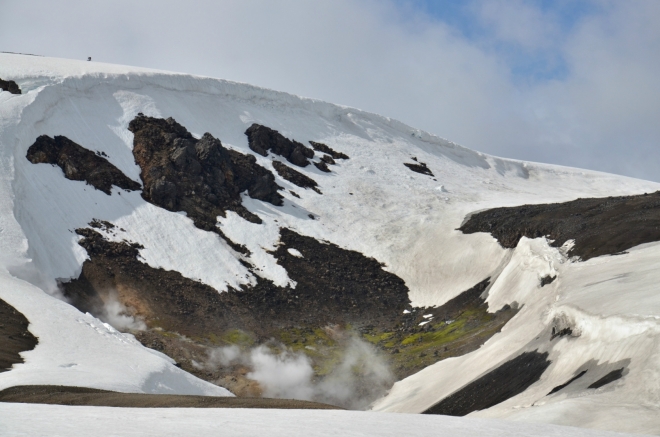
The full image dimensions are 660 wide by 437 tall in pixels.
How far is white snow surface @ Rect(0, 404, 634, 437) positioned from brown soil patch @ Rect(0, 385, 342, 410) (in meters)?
5.14

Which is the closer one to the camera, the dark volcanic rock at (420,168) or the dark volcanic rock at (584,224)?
the dark volcanic rock at (584,224)

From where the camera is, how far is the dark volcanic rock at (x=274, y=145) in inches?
2753

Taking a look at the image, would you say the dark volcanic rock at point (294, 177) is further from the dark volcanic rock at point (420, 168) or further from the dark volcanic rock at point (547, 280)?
the dark volcanic rock at point (547, 280)

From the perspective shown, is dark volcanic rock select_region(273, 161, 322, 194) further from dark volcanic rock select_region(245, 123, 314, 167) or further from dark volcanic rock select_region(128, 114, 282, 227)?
dark volcanic rock select_region(128, 114, 282, 227)

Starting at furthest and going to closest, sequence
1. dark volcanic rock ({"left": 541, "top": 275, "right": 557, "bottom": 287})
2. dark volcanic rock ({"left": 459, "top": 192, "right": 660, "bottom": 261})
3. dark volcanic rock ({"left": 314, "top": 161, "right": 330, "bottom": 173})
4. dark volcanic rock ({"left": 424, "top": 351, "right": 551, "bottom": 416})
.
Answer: dark volcanic rock ({"left": 314, "top": 161, "right": 330, "bottom": 173}) < dark volcanic rock ({"left": 541, "top": 275, "right": 557, "bottom": 287}) < dark volcanic rock ({"left": 459, "top": 192, "right": 660, "bottom": 261}) < dark volcanic rock ({"left": 424, "top": 351, "right": 551, "bottom": 416})

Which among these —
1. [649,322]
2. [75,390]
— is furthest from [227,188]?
[649,322]

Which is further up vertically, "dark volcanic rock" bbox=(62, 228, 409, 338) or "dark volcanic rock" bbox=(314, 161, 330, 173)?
"dark volcanic rock" bbox=(314, 161, 330, 173)

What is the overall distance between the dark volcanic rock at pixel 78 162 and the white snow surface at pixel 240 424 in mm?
44570

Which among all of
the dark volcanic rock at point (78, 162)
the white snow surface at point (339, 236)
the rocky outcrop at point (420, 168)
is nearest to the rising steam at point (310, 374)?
the white snow surface at point (339, 236)

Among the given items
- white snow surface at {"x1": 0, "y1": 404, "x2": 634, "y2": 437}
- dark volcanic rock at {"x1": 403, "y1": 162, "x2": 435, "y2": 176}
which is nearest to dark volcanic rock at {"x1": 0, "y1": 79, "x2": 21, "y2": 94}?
dark volcanic rock at {"x1": 403, "y1": 162, "x2": 435, "y2": 176}

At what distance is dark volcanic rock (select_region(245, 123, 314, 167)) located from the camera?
6994cm

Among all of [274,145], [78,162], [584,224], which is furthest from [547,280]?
[274,145]

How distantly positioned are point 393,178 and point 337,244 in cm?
1700

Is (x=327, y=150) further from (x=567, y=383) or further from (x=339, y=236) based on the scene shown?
(x=567, y=383)
